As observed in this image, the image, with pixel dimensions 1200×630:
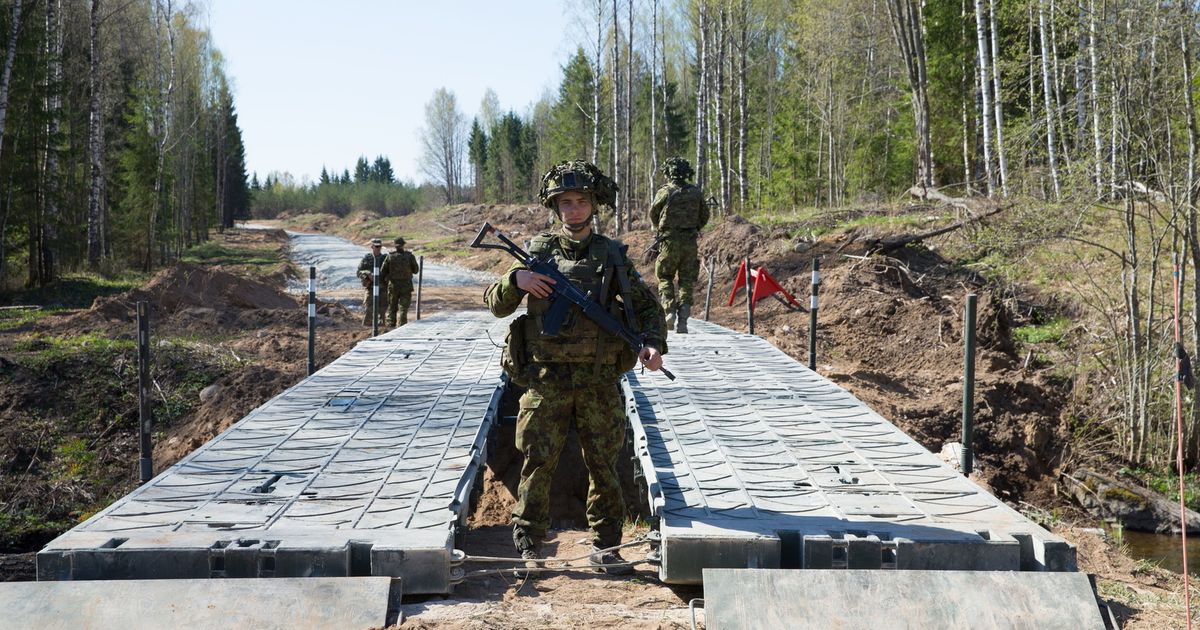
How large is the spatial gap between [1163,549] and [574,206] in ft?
21.4

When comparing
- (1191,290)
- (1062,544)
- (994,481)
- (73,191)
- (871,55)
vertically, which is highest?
(871,55)

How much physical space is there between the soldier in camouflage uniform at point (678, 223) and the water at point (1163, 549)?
16.2 feet

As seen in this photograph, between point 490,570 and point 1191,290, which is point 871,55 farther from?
point 490,570

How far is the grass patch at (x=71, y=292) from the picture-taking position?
18.9 m

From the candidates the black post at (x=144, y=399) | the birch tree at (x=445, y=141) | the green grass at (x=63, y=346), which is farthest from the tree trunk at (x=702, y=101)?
the birch tree at (x=445, y=141)

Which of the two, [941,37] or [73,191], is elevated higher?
[941,37]

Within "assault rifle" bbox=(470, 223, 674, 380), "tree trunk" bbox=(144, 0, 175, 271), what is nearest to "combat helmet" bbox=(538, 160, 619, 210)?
"assault rifle" bbox=(470, 223, 674, 380)

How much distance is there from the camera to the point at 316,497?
4.99 m

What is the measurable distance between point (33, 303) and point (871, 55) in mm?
25317

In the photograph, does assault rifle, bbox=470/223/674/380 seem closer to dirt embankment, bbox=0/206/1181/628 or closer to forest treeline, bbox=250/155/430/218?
dirt embankment, bbox=0/206/1181/628

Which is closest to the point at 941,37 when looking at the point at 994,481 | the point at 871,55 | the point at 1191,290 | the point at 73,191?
the point at 871,55

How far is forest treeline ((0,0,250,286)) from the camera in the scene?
20.1 m

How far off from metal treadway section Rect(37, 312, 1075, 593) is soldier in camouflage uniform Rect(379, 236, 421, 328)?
767 cm

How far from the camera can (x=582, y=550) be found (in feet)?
18.0
